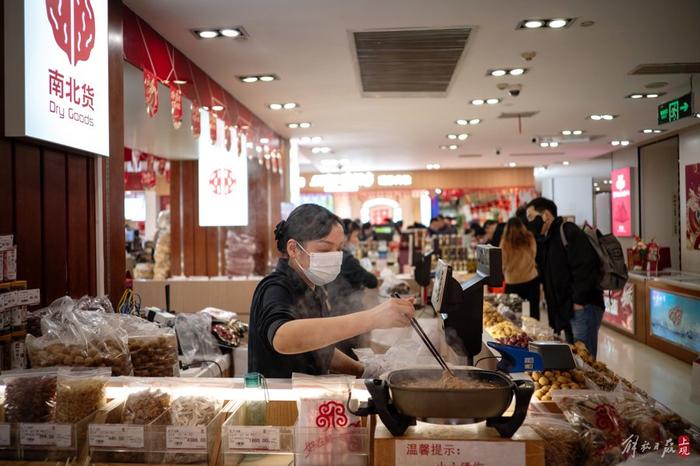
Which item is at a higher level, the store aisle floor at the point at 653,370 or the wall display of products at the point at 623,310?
the wall display of products at the point at 623,310

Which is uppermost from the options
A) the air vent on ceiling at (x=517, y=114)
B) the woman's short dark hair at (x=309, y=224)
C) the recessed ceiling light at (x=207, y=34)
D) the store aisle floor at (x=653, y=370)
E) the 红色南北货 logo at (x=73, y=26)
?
the air vent on ceiling at (x=517, y=114)

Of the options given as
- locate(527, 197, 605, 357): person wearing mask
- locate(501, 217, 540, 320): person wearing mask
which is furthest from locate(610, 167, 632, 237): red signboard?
locate(527, 197, 605, 357): person wearing mask

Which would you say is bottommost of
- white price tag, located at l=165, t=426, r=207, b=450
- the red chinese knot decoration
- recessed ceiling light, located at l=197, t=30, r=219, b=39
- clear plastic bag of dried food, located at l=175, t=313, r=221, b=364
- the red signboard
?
clear plastic bag of dried food, located at l=175, t=313, r=221, b=364

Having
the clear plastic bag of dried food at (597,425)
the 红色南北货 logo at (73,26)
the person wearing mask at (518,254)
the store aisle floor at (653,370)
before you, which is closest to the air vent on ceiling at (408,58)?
the person wearing mask at (518,254)

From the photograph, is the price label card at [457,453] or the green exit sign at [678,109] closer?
the price label card at [457,453]

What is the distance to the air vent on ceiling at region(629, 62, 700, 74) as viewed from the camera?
19.6ft

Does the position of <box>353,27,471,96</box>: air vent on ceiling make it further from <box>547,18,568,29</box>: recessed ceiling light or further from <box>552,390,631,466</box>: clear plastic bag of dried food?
<box>552,390,631,466</box>: clear plastic bag of dried food

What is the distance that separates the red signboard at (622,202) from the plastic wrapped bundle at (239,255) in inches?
315

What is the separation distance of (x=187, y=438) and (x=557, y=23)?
4155 millimetres

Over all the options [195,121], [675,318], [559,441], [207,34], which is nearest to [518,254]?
[675,318]

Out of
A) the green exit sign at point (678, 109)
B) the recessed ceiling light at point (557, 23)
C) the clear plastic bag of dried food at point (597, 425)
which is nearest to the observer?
the clear plastic bag of dried food at point (597, 425)

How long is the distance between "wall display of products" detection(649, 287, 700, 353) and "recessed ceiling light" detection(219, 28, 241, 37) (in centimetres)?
611

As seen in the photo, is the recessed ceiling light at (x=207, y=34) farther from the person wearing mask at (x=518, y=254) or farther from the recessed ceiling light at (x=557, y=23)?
the person wearing mask at (x=518, y=254)

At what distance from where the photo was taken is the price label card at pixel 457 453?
66.7 inches
